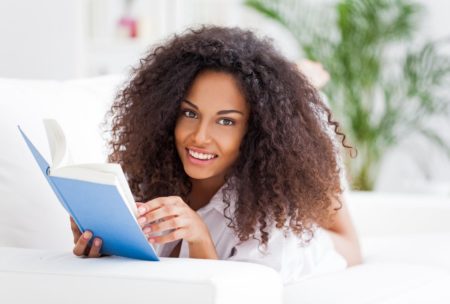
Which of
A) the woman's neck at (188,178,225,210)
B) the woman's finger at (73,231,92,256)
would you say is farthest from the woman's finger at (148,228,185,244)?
the woman's neck at (188,178,225,210)

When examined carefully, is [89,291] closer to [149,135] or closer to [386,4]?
[149,135]

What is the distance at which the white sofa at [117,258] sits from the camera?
4.79ft

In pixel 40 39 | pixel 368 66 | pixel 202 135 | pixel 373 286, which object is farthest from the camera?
pixel 368 66

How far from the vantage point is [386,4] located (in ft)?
15.2

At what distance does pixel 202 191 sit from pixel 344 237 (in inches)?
20.7

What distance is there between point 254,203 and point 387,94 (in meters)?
3.08

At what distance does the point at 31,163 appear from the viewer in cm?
198

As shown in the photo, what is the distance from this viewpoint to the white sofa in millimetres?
1461

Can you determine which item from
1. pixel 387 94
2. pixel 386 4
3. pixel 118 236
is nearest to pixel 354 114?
pixel 387 94

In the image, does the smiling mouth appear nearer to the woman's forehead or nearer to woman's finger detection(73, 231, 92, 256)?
the woman's forehead

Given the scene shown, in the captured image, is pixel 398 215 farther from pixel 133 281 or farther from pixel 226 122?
pixel 133 281

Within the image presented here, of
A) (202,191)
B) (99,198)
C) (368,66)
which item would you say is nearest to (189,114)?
(202,191)

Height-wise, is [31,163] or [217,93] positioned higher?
[217,93]

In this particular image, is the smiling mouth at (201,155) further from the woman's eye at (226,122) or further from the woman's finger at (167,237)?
the woman's finger at (167,237)
